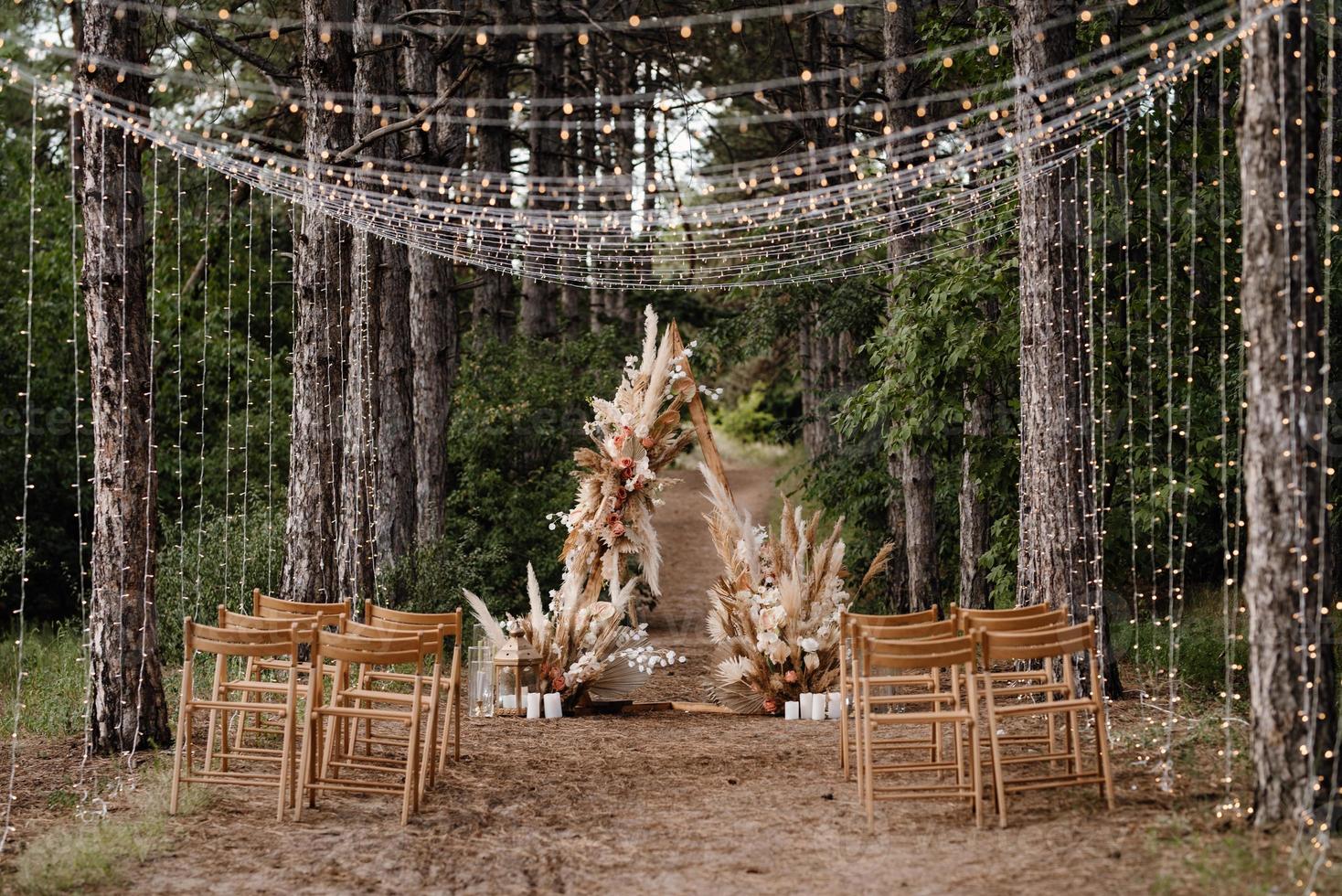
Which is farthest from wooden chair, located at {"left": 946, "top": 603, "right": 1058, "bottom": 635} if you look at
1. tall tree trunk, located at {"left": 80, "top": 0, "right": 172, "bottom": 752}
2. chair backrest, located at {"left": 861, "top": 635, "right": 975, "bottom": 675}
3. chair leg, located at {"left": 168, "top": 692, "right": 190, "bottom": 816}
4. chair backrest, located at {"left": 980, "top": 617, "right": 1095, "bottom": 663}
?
tall tree trunk, located at {"left": 80, "top": 0, "right": 172, "bottom": 752}

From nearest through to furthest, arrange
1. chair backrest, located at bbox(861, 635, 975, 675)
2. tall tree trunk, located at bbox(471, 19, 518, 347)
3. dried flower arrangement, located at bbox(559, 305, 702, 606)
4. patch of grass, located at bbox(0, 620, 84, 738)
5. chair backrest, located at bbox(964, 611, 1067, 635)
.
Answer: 1. chair backrest, located at bbox(861, 635, 975, 675)
2. chair backrest, located at bbox(964, 611, 1067, 635)
3. patch of grass, located at bbox(0, 620, 84, 738)
4. dried flower arrangement, located at bbox(559, 305, 702, 606)
5. tall tree trunk, located at bbox(471, 19, 518, 347)

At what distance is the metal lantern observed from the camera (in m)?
9.62

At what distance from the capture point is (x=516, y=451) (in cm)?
1559

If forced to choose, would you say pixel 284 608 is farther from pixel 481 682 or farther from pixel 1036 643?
pixel 1036 643

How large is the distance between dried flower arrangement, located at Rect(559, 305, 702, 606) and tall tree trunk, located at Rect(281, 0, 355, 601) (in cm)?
196

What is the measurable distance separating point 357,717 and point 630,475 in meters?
3.50

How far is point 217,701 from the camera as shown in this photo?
6859 millimetres

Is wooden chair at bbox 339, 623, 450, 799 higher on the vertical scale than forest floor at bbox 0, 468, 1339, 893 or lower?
higher

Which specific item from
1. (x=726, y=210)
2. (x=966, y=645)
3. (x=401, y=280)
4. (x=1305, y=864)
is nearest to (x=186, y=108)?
(x=401, y=280)

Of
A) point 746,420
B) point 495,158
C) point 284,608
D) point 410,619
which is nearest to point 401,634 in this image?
point 410,619

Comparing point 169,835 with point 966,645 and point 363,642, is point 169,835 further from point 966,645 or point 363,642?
point 966,645

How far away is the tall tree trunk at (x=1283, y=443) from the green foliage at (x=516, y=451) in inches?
359

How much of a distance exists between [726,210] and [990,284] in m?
2.40

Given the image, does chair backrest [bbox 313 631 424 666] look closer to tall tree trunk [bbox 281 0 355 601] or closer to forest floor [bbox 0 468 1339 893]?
forest floor [bbox 0 468 1339 893]
